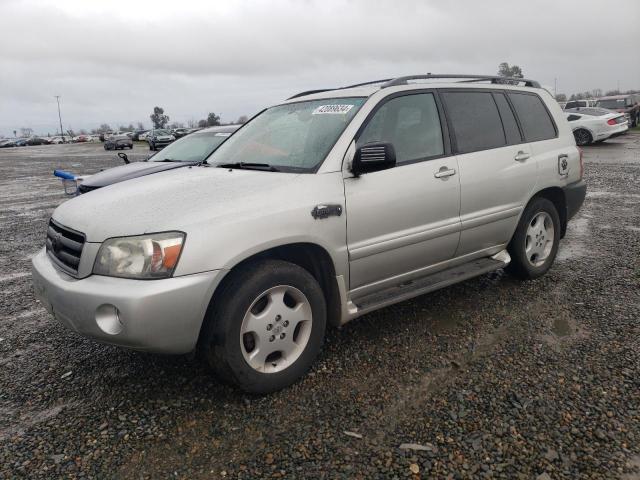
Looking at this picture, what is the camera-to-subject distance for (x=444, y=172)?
3.61 m

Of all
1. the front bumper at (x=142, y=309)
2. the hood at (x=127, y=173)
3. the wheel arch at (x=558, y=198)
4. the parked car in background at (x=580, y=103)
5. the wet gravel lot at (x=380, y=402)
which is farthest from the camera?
the parked car in background at (x=580, y=103)

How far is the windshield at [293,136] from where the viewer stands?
3.27 metres

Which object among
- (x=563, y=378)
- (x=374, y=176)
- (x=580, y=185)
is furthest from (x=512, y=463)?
(x=580, y=185)

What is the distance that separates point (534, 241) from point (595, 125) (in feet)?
54.1

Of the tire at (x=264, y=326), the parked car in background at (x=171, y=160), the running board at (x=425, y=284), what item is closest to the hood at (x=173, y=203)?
the tire at (x=264, y=326)

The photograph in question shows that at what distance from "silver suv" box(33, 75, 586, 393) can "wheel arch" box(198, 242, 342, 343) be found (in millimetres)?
11

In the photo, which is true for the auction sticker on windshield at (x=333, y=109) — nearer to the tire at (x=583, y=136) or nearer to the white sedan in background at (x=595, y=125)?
the white sedan in background at (x=595, y=125)

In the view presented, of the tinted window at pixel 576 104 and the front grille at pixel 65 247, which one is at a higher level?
the tinted window at pixel 576 104

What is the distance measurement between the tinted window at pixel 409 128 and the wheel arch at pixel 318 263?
2.58 ft

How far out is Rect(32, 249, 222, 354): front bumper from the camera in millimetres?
2441

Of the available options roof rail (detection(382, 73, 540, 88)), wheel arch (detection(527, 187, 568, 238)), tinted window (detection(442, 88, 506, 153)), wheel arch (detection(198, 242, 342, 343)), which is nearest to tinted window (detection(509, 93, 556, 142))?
roof rail (detection(382, 73, 540, 88))

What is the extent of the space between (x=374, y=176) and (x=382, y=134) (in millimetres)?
390

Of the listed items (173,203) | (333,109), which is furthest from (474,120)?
(173,203)

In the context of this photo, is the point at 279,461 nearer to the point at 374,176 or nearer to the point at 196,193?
the point at 196,193
